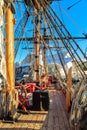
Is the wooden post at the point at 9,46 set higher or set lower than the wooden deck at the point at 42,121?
higher

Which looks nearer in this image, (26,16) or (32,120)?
(32,120)

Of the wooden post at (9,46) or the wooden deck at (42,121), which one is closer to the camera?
the wooden deck at (42,121)

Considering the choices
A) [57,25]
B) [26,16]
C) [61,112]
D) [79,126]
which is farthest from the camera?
[26,16]

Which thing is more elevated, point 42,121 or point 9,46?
point 9,46

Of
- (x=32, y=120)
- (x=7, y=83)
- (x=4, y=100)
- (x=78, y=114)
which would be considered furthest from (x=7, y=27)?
(x=78, y=114)

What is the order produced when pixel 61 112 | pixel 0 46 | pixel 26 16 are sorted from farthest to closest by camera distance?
pixel 26 16 → pixel 61 112 → pixel 0 46

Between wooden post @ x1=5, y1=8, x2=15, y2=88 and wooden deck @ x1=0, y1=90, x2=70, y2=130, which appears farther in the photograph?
wooden post @ x1=5, y1=8, x2=15, y2=88

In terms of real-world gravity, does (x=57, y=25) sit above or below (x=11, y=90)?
above

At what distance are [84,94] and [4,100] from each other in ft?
8.63

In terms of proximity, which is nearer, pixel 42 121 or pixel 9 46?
pixel 42 121

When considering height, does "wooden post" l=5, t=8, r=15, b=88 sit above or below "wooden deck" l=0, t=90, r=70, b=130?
above

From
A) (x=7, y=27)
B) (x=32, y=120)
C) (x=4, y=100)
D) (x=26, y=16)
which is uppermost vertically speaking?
(x=26, y=16)

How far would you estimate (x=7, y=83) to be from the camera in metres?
7.20

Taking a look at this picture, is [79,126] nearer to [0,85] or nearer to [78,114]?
[78,114]
